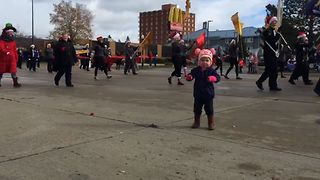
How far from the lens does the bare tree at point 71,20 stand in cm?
7506

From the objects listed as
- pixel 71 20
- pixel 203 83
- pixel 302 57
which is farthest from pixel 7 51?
pixel 71 20

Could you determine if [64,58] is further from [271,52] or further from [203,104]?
[203,104]

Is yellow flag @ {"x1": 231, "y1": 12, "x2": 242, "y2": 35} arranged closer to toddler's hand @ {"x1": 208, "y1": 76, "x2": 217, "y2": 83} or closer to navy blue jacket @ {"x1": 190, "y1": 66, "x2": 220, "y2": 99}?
navy blue jacket @ {"x1": 190, "y1": 66, "x2": 220, "y2": 99}

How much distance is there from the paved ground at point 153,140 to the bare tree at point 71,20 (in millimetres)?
66800

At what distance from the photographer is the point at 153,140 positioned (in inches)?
239

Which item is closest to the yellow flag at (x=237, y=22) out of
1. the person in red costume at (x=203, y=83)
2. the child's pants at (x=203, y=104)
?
the person in red costume at (x=203, y=83)

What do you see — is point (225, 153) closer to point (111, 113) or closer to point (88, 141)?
point (88, 141)

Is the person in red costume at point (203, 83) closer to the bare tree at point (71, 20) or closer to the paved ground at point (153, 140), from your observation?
the paved ground at point (153, 140)

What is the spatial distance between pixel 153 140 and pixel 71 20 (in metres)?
71.9

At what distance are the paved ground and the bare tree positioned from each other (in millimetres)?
66800

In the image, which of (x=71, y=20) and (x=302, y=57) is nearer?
(x=302, y=57)

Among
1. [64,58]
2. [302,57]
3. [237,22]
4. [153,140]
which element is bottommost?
[153,140]

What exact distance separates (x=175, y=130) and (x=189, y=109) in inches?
79.6

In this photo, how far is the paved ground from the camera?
15.6 ft
